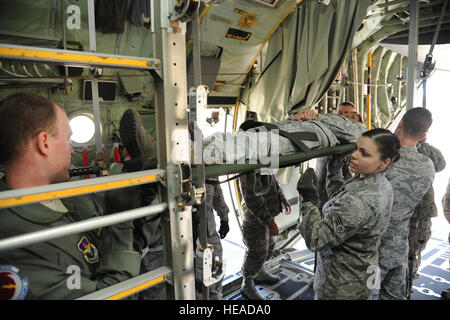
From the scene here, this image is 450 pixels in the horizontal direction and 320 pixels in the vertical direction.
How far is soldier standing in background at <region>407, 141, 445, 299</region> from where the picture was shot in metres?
3.11

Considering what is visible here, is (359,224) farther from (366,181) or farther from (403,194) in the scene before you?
(403,194)

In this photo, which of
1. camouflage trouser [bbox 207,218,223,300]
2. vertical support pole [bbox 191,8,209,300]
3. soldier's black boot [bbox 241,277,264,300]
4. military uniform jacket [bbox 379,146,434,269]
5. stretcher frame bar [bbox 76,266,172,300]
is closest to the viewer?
stretcher frame bar [bbox 76,266,172,300]

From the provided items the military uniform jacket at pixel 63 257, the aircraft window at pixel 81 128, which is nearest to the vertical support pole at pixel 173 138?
the military uniform jacket at pixel 63 257

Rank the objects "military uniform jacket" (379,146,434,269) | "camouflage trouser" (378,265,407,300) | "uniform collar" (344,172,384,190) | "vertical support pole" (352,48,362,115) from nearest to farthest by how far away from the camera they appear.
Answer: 1. "uniform collar" (344,172,384,190)
2. "military uniform jacket" (379,146,434,269)
3. "camouflage trouser" (378,265,407,300)
4. "vertical support pole" (352,48,362,115)

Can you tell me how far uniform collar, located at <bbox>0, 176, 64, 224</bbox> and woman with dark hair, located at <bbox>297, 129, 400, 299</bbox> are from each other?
1.49 m

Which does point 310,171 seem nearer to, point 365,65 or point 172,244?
point 172,244

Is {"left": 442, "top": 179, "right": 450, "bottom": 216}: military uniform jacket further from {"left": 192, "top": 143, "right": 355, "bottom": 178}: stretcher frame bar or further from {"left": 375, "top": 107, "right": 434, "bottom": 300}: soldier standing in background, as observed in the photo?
{"left": 192, "top": 143, "right": 355, "bottom": 178}: stretcher frame bar

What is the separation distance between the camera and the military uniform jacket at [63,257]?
957 millimetres

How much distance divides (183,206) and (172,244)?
17 cm

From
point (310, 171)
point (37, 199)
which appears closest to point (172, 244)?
point (37, 199)

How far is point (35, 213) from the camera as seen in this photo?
1017 millimetres

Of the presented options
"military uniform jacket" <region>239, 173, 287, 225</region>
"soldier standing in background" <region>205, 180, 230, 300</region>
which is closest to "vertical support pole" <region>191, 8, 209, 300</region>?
"military uniform jacket" <region>239, 173, 287, 225</region>
